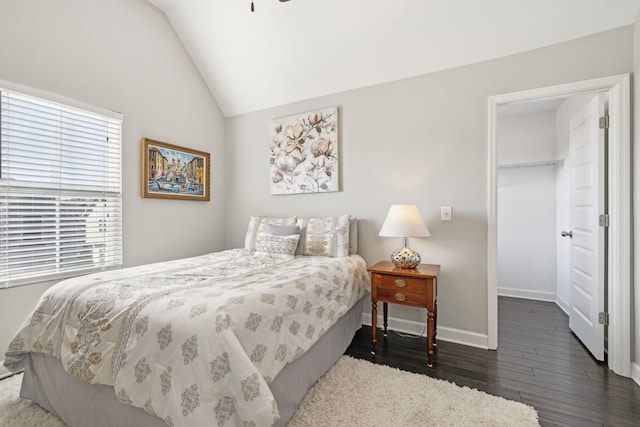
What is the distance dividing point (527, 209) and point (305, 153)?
123 inches

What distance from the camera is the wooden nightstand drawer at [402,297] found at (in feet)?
7.07

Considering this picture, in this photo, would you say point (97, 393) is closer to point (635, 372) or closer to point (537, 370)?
point (537, 370)

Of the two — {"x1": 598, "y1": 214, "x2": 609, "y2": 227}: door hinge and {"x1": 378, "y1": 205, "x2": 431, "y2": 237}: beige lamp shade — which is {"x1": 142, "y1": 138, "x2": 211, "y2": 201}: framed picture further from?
{"x1": 598, "y1": 214, "x2": 609, "y2": 227}: door hinge

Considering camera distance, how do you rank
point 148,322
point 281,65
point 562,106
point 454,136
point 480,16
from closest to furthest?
point 148,322, point 480,16, point 454,136, point 281,65, point 562,106

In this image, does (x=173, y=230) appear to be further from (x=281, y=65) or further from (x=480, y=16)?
(x=480, y=16)

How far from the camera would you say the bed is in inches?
43.6

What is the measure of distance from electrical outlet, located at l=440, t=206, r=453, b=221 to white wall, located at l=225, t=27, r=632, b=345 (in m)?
0.04

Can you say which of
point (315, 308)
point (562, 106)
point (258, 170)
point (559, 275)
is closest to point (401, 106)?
point (258, 170)

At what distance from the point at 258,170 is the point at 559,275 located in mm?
3922

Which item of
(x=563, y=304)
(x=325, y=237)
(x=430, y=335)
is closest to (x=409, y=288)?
(x=430, y=335)

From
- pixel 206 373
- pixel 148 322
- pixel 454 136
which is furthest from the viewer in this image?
pixel 454 136

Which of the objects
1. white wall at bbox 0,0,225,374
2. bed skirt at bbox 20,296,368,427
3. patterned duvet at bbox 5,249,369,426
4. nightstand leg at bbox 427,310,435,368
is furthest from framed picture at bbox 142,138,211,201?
nightstand leg at bbox 427,310,435,368

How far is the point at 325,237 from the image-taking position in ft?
9.16

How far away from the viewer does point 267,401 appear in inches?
44.1
